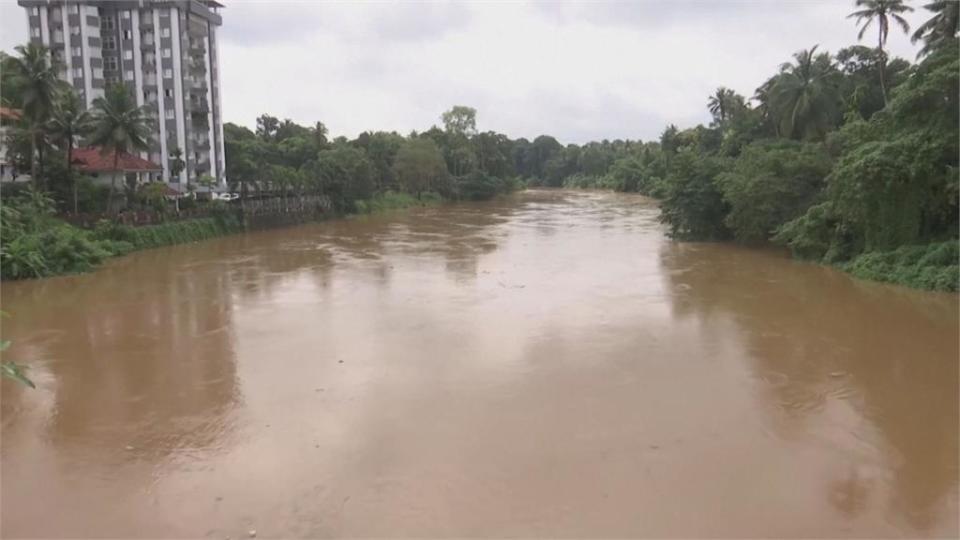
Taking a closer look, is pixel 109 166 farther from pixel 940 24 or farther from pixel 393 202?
pixel 940 24

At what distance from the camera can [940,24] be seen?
1052 inches

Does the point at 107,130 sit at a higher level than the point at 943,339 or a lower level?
higher

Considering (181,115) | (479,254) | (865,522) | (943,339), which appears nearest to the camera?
(865,522)

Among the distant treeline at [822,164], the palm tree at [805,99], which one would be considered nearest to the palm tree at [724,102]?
the distant treeline at [822,164]

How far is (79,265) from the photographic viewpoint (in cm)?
2403

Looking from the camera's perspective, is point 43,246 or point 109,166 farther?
point 109,166

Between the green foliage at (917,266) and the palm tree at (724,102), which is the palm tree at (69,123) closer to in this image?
the green foliage at (917,266)

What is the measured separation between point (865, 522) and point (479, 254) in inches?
851

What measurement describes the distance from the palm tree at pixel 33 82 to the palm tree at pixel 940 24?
1159 inches

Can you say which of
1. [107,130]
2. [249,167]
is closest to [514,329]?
[107,130]

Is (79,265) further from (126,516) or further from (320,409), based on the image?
(126,516)

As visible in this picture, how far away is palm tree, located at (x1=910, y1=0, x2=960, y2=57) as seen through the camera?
83.7ft

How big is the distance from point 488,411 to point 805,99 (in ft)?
95.4

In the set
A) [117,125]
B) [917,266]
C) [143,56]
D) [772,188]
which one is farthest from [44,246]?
[143,56]
